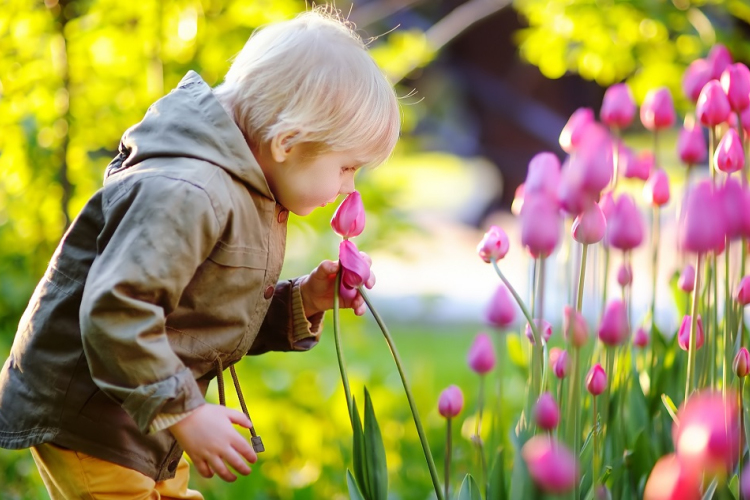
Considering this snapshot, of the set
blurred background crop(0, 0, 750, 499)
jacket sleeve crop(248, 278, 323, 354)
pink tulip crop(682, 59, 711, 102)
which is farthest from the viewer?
blurred background crop(0, 0, 750, 499)

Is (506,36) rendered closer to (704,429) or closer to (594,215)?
(594,215)

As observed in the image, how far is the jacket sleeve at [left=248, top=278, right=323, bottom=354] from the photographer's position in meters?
1.70

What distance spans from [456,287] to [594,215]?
5.63 m

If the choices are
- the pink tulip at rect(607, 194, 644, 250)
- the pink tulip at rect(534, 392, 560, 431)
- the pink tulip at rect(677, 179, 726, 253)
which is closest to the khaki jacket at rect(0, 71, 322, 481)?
the pink tulip at rect(534, 392, 560, 431)

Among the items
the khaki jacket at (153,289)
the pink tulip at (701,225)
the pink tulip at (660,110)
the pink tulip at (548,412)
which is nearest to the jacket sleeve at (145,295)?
the khaki jacket at (153,289)

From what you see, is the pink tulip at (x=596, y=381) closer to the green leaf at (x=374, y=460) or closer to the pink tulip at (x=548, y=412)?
the pink tulip at (x=548, y=412)

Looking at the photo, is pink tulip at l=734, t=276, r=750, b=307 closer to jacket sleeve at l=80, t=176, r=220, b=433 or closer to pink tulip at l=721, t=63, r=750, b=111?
pink tulip at l=721, t=63, r=750, b=111

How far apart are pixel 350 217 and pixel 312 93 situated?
0.23 meters

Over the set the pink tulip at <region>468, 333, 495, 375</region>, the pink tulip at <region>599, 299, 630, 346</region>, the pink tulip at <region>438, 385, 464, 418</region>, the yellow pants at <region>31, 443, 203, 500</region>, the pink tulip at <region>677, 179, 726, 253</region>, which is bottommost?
the yellow pants at <region>31, 443, 203, 500</region>

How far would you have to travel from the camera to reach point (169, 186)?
1.30 meters

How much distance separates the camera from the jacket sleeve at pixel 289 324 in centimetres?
170

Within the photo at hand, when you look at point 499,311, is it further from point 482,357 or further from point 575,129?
point 575,129

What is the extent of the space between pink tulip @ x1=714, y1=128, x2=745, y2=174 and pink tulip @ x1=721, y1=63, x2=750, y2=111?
4.2 inches

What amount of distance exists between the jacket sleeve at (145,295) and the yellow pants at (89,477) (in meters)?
0.24
